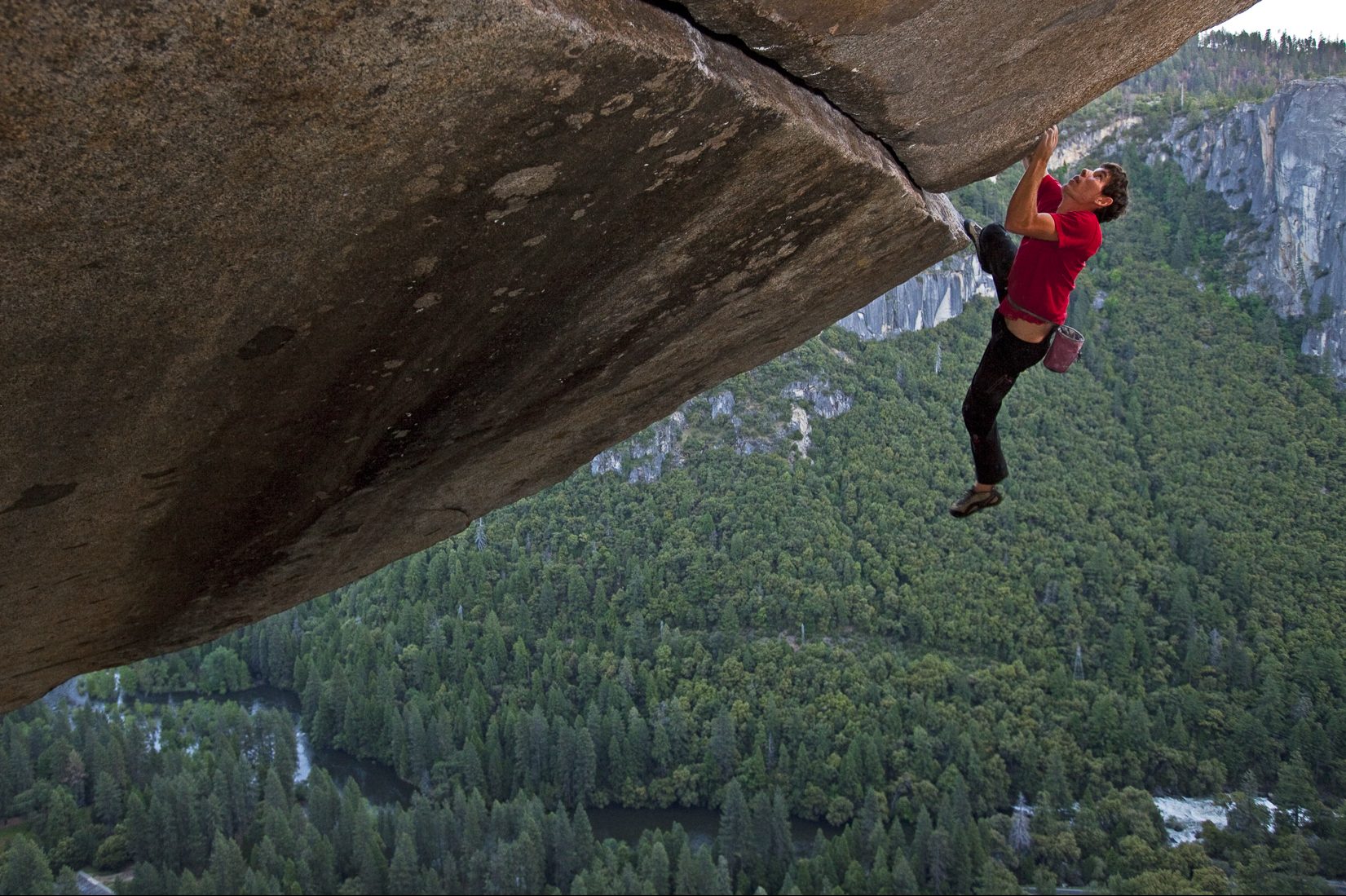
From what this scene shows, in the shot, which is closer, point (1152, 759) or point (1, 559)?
point (1, 559)

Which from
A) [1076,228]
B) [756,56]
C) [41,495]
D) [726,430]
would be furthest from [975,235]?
[726,430]

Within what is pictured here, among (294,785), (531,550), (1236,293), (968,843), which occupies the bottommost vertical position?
(968,843)

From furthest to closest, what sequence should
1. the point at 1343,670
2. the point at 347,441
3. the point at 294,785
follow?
the point at 1343,670
the point at 294,785
the point at 347,441

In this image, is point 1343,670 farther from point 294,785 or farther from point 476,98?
point 476,98

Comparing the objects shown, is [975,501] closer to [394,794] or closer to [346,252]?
[346,252]

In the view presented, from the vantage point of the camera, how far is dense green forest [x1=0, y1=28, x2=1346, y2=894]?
3581 centimetres

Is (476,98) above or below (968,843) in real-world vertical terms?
above

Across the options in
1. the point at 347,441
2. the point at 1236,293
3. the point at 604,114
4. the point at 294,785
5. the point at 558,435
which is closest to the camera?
the point at 604,114

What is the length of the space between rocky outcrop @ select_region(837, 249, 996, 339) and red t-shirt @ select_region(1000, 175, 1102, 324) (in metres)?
73.2

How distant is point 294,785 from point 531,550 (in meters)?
23.5

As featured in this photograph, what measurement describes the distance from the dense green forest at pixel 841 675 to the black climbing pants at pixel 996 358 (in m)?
29.4

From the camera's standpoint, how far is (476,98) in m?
2.63

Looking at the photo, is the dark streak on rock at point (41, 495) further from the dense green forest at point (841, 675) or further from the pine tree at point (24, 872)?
the pine tree at point (24, 872)

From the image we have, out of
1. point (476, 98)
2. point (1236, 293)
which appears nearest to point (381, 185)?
point (476, 98)
